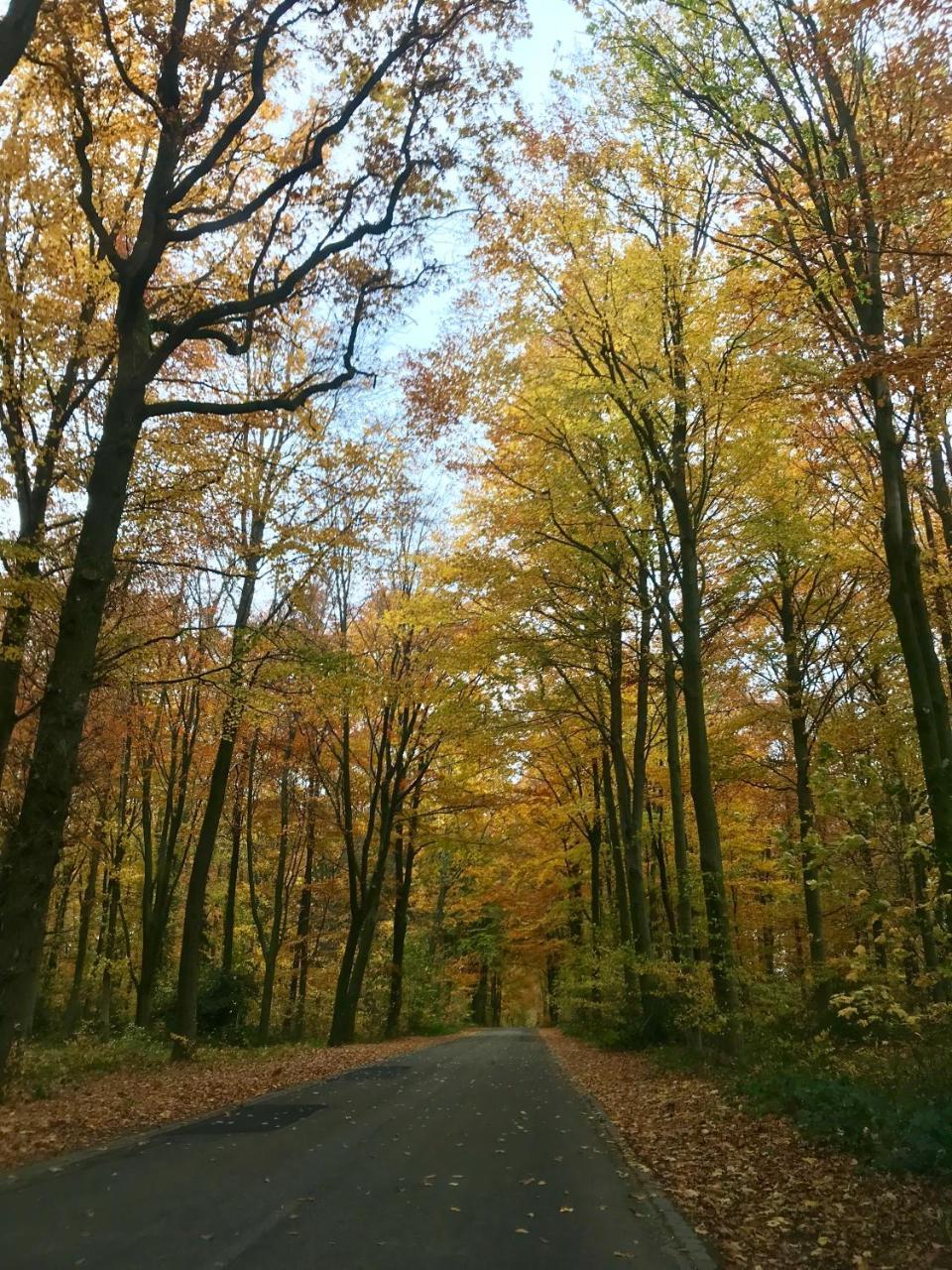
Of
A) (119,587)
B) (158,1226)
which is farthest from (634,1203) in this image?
(119,587)

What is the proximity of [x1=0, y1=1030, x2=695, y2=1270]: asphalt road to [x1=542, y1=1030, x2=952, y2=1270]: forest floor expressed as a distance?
356mm

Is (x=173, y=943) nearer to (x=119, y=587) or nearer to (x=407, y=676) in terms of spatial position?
(x=407, y=676)

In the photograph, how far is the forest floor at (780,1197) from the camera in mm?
4289

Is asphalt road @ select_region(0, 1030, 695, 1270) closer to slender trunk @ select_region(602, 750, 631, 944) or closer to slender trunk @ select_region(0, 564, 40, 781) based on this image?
slender trunk @ select_region(0, 564, 40, 781)

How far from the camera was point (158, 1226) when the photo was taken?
4.56 m

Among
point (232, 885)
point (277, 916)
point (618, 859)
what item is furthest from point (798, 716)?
point (232, 885)

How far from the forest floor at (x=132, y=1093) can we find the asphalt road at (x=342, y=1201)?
582mm

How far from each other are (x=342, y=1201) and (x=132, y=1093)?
6.00m

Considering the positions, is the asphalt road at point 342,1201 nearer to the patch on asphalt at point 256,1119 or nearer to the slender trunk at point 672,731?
the patch on asphalt at point 256,1119

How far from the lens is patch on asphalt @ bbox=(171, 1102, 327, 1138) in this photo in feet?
24.9

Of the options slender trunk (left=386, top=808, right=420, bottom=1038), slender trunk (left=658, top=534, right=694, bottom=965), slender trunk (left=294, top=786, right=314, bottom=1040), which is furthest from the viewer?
slender trunk (left=294, top=786, right=314, bottom=1040)

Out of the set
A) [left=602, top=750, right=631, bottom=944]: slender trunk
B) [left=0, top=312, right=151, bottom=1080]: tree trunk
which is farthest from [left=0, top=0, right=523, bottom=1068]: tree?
[left=602, top=750, right=631, bottom=944]: slender trunk

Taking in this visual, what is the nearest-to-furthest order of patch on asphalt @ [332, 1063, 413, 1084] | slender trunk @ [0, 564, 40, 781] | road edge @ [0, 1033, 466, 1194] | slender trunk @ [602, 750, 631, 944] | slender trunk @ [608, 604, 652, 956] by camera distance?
road edge @ [0, 1033, 466, 1194] < slender trunk @ [0, 564, 40, 781] < patch on asphalt @ [332, 1063, 413, 1084] < slender trunk @ [608, 604, 652, 956] < slender trunk @ [602, 750, 631, 944]

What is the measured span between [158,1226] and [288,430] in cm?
1272
